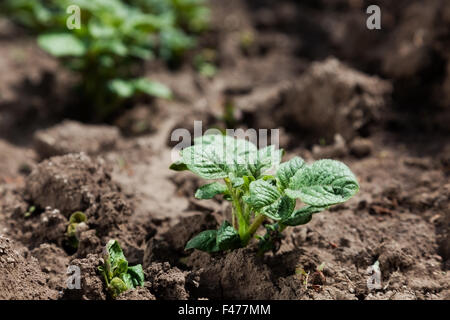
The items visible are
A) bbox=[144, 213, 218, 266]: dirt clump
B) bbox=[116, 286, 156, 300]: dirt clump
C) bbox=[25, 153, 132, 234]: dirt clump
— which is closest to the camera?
bbox=[116, 286, 156, 300]: dirt clump

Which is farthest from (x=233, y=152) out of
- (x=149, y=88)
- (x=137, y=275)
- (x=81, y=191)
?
(x=149, y=88)

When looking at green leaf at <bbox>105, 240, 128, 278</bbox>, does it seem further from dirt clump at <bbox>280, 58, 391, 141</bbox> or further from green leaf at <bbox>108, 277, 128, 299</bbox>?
dirt clump at <bbox>280, 58, 391, 141</bbox>

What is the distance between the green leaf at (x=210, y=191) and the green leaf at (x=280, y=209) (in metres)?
0.27

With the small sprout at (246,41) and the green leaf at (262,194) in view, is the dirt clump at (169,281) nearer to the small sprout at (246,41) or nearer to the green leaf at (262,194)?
the green leaf at (262,194)

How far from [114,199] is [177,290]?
0.65m

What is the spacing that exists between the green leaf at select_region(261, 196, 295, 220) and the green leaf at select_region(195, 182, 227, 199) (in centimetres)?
27

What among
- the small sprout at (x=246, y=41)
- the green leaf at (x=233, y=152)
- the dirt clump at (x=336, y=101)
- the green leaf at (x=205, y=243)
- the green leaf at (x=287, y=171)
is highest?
the small sprout at (x=246, y=41)

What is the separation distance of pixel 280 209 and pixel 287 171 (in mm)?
197

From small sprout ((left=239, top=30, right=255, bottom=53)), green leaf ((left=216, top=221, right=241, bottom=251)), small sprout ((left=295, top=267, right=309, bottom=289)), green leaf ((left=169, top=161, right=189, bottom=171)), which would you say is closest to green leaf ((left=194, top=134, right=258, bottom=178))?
green leaf ((left=169, top=161, right=189, bottom=171))

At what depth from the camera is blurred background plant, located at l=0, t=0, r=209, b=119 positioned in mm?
3285

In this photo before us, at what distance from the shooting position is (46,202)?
244 cm

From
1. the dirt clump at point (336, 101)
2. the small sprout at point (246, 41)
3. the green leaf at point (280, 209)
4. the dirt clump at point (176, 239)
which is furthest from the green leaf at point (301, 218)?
the small sprout at point (246, 41)

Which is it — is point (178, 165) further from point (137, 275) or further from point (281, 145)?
point (281, 145)

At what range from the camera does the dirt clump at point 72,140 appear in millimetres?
3072
